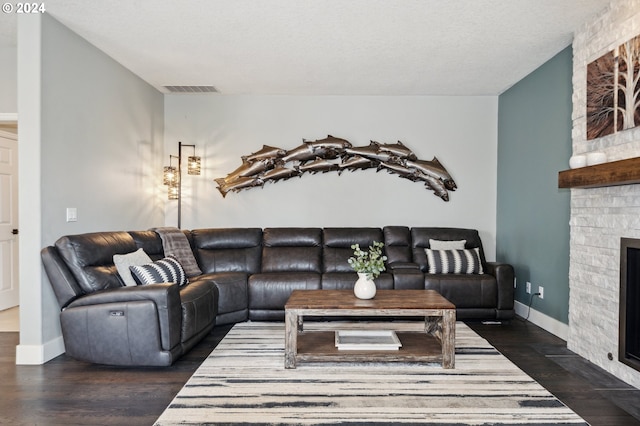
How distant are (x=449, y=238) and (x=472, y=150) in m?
1.27

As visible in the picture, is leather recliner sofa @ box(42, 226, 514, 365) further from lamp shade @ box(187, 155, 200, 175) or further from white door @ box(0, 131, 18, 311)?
white door @ box(0, 131, 18, 311)

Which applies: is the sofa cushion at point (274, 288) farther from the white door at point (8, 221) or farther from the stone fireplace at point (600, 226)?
the white door at point (8, 221)

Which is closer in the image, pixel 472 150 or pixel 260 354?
pixel 260 354

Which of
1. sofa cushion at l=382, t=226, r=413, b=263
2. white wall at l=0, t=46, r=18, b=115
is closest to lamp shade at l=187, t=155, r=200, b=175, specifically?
white wall at l=0, t=46, r=18, b=115

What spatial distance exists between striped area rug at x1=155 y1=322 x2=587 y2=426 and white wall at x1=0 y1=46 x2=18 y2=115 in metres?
3.01

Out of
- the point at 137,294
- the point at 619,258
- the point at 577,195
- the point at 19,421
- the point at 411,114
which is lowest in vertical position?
the point at 19,421

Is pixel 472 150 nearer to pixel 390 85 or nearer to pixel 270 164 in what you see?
pixel 390 85

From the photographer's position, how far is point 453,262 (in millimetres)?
4387

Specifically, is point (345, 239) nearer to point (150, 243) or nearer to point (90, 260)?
point (150, 243)

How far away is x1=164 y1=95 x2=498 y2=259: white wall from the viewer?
523 cm

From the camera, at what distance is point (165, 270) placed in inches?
138

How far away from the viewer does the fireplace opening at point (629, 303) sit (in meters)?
2.61

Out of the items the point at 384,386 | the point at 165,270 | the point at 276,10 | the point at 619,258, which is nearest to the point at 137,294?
the point at 165,270

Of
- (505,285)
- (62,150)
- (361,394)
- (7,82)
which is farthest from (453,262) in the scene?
(7,82)
